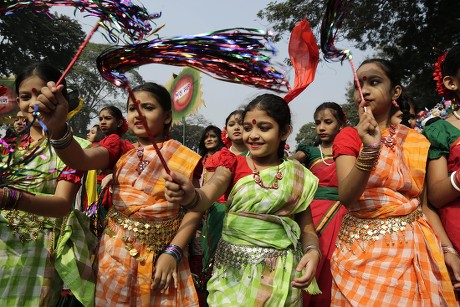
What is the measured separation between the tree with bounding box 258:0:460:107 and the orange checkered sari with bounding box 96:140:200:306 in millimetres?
11288

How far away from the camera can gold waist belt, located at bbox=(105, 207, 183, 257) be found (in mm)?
2904

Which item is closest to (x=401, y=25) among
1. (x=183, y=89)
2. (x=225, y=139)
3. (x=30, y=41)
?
(x=183, y=89)

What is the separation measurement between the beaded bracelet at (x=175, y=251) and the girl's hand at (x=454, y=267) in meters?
1.49

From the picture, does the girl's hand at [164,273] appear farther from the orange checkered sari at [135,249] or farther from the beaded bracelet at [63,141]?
the beaded bracelet at [63,141]

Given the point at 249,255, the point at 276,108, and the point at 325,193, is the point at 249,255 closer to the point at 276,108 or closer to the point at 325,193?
the point at 276,108

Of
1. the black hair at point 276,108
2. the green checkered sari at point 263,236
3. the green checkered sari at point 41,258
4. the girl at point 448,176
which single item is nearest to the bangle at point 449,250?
the girl at point 448,176

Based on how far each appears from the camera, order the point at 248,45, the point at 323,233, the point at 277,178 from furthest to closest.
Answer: the point at 323,233
the point at 277,178
the point at 248,45

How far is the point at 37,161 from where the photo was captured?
2.82m

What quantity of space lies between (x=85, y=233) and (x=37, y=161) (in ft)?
1.89

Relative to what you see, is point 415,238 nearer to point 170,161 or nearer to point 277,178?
point 277,178

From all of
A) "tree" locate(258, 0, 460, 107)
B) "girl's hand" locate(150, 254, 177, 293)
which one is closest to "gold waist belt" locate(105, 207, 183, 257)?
"girl's hand" locate(150, 254, 177, 293)

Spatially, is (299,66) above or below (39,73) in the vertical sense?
above

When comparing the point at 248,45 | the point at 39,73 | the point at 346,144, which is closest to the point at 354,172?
the point at 346,144

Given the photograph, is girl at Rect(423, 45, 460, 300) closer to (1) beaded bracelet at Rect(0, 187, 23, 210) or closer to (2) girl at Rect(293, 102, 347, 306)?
(2) girl at Rect(293, 102, 347, 306)
